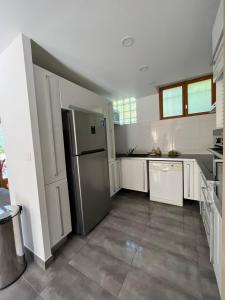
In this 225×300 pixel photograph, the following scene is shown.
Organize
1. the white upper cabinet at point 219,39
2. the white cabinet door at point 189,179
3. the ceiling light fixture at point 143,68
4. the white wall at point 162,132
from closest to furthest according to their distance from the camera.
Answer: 1. the white upper cabinet at point 219,39
2. the ceiling light fixture at point 143,68
3. the white cabinet door at point 189,179
4. the white wall at point 162,132

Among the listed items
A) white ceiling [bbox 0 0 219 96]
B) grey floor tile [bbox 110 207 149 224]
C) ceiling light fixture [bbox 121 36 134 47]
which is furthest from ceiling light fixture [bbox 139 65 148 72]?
grey floor tile [bbox 110 207 149 224]

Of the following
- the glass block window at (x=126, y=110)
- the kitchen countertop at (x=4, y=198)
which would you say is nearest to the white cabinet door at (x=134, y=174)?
the glass block window at (x=126, y=110)

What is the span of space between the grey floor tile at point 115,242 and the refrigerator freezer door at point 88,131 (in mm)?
1135

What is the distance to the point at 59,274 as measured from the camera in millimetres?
1336

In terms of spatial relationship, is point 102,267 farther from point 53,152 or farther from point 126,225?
point 53,152

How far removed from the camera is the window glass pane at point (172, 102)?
2835 millimetres

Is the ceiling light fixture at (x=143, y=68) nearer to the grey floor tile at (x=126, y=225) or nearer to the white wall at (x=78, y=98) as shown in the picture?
the white wall at (x=78, y=98)

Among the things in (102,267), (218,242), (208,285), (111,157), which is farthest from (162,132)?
(102,267)

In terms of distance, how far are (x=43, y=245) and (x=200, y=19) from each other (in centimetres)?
256

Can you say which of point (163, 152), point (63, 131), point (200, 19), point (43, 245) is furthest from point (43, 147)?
point (163, 152)

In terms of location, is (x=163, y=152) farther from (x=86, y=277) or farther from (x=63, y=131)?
(x=86, y=277)

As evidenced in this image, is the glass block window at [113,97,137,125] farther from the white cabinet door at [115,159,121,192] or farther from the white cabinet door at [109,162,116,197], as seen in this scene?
the white cabinet door at [109,162,116,197]

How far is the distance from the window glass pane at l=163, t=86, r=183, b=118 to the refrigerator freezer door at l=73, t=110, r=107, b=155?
1.61 metres

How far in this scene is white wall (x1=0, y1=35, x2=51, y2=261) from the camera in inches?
50.3
